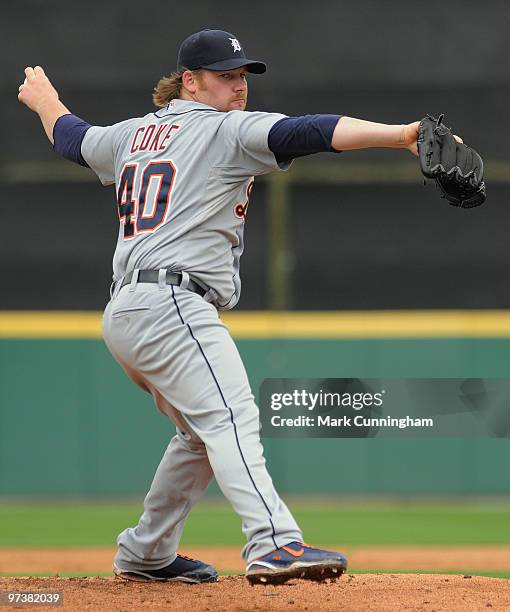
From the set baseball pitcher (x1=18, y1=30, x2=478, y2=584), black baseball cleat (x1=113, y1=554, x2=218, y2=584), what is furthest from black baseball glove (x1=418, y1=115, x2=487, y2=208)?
black baseball cleat (x1=113, y1=554, x2=218, y2=584)

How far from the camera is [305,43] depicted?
890 cm

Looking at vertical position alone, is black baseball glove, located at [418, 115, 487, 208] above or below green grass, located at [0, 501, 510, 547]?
above

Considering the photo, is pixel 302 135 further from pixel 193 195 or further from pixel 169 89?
pixel 169 89

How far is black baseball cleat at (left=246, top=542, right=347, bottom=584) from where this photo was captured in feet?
8.27

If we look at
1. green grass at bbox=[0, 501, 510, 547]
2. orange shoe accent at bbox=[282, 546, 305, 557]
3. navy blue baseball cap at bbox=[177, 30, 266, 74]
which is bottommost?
green grass at bbox=[0, 501, 510, 547]

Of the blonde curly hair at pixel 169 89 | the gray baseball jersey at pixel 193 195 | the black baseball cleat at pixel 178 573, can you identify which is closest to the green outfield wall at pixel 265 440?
the black baseball cleat at pixel 178 573

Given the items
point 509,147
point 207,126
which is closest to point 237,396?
point 207,126

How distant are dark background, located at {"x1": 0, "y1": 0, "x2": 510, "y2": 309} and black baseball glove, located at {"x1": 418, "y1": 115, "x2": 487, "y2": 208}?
590 cm

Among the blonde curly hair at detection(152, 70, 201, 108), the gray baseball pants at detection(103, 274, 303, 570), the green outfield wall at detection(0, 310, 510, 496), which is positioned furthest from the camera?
the green outfield wall at detection(0, 310, 510, 496)

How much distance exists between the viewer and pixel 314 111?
8672 millimetres

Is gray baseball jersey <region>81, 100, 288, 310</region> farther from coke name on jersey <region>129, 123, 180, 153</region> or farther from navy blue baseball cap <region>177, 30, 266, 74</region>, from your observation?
navy blue baseball cap <region>177, 30, 266, 74</region>

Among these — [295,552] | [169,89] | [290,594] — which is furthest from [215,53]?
[290,594]

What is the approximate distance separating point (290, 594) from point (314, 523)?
346 centimetres

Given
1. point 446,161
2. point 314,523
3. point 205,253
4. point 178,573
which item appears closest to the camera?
point 446,161
